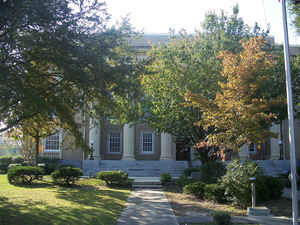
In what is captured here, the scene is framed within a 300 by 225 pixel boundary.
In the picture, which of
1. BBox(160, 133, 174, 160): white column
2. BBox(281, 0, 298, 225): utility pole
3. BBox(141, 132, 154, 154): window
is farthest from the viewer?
BBox(141, 132, 154, 154): window

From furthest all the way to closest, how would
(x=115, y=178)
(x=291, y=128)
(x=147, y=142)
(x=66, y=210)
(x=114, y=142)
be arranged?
1. (x=114, y=142)
2. (x=147, y=142)
3. (x=115, y=178)
4. (x=66, y=210)
5. (x=291, y=128)

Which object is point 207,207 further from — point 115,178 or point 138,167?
point 138,167

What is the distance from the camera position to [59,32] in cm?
1049

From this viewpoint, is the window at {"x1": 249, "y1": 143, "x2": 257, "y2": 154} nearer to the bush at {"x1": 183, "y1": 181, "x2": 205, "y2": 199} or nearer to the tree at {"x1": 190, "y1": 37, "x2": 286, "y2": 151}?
the bush at {"x1": 183, "y1": 181, "x2": 205, "y2": 199}

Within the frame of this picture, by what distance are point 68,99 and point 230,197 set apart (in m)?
7.89

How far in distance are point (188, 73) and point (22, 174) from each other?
11374 mm

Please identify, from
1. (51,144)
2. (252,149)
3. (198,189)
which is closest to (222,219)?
(198,189)

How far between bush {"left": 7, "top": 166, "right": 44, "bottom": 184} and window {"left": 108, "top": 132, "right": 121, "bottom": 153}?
48.1 feet

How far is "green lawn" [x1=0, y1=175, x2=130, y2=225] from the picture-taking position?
10.4m

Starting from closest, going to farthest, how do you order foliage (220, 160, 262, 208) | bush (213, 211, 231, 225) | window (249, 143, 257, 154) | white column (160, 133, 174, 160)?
bush (213, 211, 231, 225) → foliage (220, 160, 262, 208) → white column (160, 133, 174, 160) → window (249, 143, 257, 154)

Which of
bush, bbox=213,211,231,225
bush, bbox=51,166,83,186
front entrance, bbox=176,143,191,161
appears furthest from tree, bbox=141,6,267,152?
front entrance, bbox=176,143,191,161

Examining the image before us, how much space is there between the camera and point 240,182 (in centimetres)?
1302

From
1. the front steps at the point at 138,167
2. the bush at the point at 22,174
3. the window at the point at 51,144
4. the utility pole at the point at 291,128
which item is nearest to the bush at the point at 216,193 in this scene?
the utility pole at the point at 291,128

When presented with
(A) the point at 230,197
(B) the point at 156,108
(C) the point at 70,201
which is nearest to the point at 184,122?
(B) the point at 156,108
